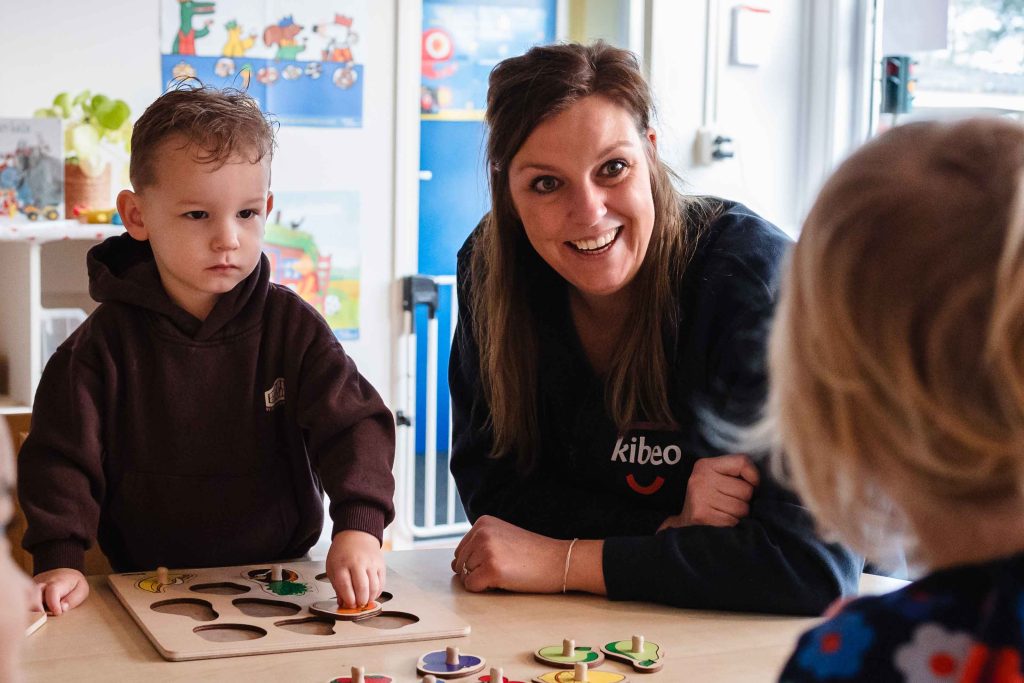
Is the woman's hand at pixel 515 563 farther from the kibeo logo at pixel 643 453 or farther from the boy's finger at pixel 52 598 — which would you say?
the boy's finger at pixel 52 598

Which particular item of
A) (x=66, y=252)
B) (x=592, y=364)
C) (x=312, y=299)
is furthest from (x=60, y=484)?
(x=312, y=299)

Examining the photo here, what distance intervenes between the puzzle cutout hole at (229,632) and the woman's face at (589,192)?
599 millimetres

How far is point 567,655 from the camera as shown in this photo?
3.48ft

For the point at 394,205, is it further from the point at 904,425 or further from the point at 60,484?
the point at 904,425

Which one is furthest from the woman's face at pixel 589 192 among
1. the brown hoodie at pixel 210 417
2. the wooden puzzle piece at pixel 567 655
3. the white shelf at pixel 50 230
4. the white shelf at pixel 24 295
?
the white shelf at pixel 24 295

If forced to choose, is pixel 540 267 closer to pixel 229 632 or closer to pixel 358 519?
pixel 358 519

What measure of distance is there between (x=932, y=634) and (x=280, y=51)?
3.00 metres

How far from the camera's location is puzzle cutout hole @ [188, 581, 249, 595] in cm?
126

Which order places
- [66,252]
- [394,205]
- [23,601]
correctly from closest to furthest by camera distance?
[23,601] < [66,252] < [394,205]

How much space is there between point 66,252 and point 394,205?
0.92 meters

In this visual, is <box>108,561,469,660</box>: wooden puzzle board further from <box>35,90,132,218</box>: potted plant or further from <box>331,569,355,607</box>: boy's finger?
<box>35,90,132,218</box>: potted plant

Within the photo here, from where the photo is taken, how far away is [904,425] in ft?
1.88

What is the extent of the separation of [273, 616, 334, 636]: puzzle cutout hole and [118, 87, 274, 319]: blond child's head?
46cm

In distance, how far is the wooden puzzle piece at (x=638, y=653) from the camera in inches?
40.9
